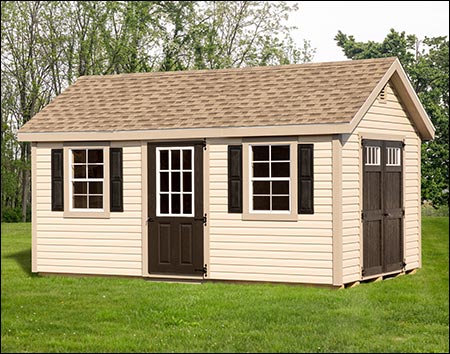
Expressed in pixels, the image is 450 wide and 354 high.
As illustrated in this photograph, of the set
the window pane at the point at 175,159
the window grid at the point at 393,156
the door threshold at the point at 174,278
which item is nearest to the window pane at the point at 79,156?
the window pane at the point at 175,159

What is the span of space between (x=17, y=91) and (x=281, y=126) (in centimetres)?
2393

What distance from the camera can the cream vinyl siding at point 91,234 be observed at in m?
17.3

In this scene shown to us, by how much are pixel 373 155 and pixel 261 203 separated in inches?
82.5

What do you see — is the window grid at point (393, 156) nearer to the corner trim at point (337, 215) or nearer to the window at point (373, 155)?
the window at point (373, 155)

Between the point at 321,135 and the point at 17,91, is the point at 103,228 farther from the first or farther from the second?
the point at 17,91

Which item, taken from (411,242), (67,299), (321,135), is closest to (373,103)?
(321,135)

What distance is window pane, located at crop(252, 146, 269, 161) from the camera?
16.2 m

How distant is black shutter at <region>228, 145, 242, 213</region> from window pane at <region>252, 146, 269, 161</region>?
24cm

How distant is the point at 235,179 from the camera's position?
16438 millimetres

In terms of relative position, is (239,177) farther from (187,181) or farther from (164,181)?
(164,181)

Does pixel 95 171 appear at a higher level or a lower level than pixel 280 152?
lower

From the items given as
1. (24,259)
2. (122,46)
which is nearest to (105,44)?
(122,46)

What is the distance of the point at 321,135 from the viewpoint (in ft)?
51.6

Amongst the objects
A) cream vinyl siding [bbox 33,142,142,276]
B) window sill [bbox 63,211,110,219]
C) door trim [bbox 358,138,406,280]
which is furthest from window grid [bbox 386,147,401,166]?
window sill [bbox 63,211,110,219]
